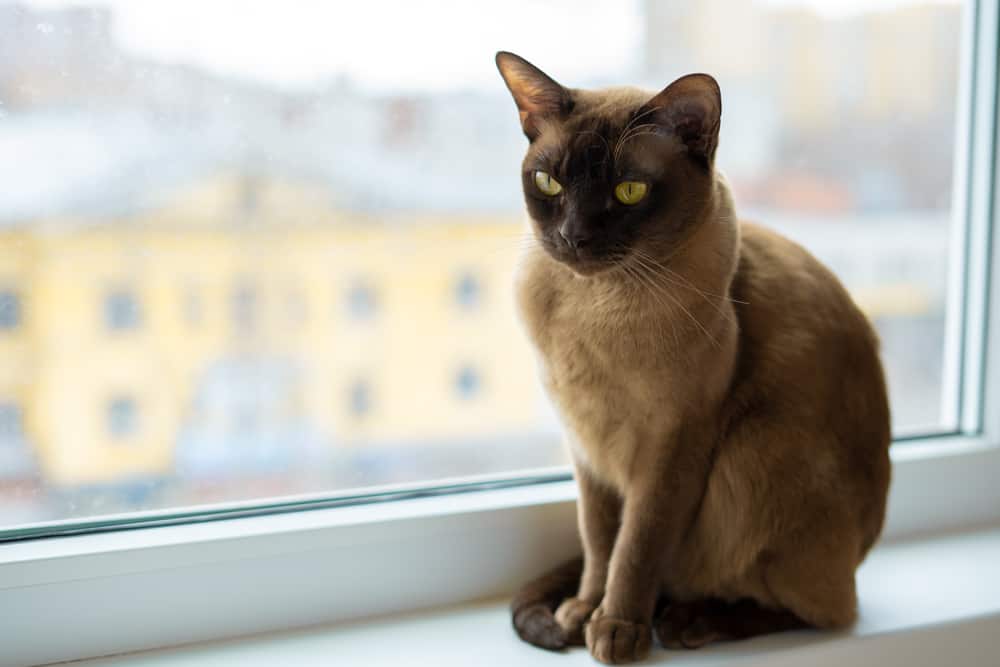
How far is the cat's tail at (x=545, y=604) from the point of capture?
1.06m

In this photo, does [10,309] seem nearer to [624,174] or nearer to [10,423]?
[10,423]

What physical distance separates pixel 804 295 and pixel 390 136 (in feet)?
1.83

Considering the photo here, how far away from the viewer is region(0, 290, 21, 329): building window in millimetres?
1037

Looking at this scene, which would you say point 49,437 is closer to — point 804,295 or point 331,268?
point 331,268

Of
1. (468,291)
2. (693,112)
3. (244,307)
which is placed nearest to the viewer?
(693,112)

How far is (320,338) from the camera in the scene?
1195 mm

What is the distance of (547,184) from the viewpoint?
0.99 meters

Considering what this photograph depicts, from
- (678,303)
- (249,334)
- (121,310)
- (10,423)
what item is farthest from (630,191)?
(10,423)

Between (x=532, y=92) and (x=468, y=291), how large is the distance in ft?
1.17

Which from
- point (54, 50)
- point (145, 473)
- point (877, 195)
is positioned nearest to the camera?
point (54, 50)

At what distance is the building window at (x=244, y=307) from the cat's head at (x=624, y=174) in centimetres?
41

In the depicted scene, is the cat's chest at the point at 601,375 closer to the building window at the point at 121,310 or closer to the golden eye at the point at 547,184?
the golden eye at the point at 547,184

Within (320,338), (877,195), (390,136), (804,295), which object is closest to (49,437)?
(320,338)

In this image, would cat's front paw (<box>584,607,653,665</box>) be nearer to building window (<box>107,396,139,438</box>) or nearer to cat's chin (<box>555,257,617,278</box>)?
cat's chin (<box>555,257,617,278</box>)
